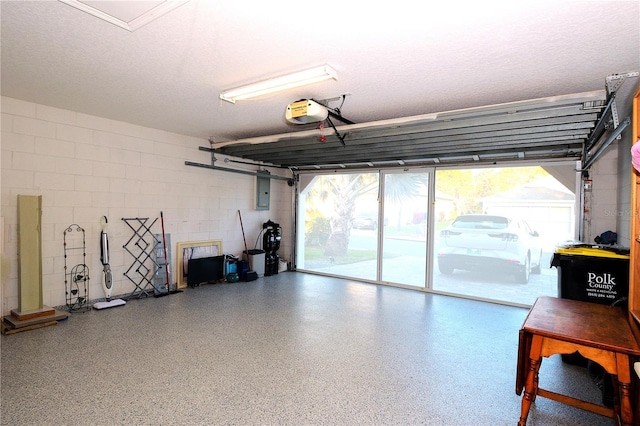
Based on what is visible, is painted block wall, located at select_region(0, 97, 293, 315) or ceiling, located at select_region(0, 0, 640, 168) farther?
painted block wall, located at select_region(0, 97, 293, 315)

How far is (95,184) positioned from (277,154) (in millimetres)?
2930

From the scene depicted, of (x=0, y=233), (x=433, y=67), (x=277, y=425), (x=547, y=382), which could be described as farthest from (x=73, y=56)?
(x=547, y=382)

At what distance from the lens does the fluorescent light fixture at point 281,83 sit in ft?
9.23

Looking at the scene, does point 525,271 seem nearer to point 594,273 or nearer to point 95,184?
point 594,273

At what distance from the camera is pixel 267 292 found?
571 centimetres

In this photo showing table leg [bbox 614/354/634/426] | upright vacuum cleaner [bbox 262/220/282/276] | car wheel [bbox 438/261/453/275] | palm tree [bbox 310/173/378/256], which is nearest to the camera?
table leg [bbox 614/354/634/426]

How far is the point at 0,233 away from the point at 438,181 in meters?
6.44

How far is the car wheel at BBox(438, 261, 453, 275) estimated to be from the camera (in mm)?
5918

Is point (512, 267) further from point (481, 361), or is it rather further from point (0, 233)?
point (0, 233)

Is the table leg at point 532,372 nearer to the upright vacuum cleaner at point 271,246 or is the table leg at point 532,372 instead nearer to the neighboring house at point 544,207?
the neighboring house at point 544,207

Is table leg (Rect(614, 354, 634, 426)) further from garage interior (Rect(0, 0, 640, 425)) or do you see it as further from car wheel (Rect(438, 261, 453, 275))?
car wheel (Rect(438, 261, 453, 275))

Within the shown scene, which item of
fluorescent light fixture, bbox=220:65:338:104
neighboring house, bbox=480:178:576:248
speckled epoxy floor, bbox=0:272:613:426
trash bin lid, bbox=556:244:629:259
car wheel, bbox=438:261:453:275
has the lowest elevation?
speckled epoxy floor, bbox=0:272:613:426

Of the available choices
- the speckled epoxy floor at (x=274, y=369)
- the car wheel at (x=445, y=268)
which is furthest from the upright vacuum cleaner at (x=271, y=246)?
the car wheel at (x=445, y=268)

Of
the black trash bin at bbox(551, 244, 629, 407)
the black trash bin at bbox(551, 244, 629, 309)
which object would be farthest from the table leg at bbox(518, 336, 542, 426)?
the black trash bin at bbox(551, 244, 629, 309)
